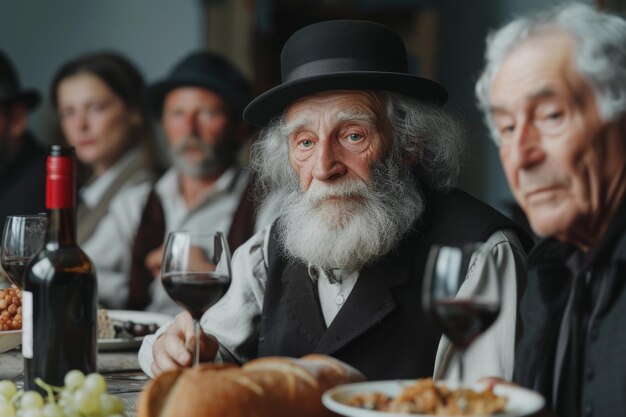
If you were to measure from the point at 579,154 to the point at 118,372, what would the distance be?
1.22 m

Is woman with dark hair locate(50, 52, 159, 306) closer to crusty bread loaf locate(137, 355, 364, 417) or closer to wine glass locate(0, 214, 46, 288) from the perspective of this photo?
wine glass locate(0, 214, 46, 288)

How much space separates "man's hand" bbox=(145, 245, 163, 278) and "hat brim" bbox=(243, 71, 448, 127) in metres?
2.41

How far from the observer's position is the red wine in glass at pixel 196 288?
1.69 metres

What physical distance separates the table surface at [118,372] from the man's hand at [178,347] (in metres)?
0.08

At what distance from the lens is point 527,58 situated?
60.9 inches

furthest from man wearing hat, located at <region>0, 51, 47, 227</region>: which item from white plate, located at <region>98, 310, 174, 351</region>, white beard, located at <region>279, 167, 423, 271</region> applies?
white beard, located at <region>279, 167, 423, 271</region>

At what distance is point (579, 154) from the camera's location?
1.52 metres

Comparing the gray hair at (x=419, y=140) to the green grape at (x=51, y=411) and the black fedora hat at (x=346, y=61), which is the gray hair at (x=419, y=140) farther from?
the green grape at (x=51, y=411)

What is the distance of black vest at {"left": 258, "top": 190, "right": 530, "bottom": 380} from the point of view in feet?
7.49

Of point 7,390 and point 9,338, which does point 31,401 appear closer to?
point 7,390

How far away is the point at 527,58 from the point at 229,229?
11.0 feet

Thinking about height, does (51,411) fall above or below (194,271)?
below

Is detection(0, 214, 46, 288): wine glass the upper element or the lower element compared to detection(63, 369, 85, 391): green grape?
upper

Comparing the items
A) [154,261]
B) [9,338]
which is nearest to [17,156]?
[154,261]
